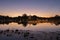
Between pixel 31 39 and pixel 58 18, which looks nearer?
pixel 31 39

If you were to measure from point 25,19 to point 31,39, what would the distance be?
69767 mm

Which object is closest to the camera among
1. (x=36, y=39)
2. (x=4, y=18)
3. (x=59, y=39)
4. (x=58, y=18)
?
(x=59, y=39)

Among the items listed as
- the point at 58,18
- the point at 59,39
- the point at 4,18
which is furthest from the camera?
the point at 4,18

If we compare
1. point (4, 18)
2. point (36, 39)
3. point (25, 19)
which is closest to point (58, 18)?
point (25, 19)

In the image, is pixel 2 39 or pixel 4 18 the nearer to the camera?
pixel 2 39

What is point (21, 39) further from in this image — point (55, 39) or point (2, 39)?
point (55, 39)

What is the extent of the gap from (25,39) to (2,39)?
346 centimetres

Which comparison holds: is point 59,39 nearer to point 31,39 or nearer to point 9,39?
point 31,39

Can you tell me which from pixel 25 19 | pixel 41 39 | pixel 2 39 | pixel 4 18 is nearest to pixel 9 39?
pixel 2 39

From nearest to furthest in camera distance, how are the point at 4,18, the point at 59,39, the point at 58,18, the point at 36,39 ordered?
the point at 59,39, the point at 36,39, the point at 58,18, the point at 4,18

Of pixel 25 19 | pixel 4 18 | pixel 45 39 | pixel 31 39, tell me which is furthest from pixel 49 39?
pixel 4 18

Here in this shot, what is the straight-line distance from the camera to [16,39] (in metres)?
23.2

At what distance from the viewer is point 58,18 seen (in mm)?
92938

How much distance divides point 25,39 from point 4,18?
80732 mm
